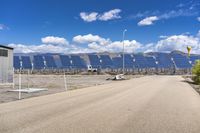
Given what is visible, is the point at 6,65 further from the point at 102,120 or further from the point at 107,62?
the point at 107,62

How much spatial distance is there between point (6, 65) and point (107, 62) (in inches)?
2994

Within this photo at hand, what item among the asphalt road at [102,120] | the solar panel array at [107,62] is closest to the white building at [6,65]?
the asphalt road at [102,120]

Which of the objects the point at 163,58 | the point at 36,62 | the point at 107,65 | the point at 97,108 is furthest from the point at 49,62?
the point at 97,108

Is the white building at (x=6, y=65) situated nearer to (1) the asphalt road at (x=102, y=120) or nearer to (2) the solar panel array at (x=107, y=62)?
(1) the asphalt road at (x=102, y=120)

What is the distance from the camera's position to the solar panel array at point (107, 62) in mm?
102625

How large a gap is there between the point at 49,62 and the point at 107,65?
58.0ft

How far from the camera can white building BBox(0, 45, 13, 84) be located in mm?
32500

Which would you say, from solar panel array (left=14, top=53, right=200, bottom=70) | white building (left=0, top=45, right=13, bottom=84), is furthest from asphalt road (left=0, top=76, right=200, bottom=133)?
solar panel array (left=14, top=53, right=200, bottom=70)

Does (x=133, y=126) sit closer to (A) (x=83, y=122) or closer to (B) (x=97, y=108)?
(A) (x=83, y=122)

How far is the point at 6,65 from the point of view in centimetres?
3322

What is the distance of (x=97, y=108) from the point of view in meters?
14.5

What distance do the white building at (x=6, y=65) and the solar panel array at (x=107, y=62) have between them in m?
66.1

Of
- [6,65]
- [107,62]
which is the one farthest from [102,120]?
[107,62]

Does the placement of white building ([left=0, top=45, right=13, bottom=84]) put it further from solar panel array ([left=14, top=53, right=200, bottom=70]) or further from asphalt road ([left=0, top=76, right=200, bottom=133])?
solar panel array ([left=14, top=53, right=200, bottom=70])
